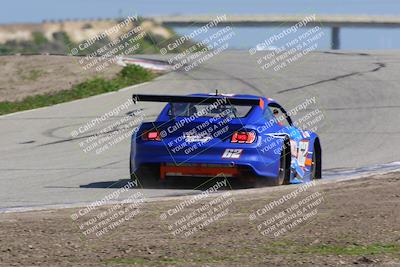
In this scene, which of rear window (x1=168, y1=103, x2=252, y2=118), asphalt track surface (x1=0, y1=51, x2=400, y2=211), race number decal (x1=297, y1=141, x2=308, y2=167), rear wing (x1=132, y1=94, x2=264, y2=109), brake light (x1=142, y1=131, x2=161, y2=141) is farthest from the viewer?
asphalt track surface (x1=0, y1=51, x2=400, y2=211)

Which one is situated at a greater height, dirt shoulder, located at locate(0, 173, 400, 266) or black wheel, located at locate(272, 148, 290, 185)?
dirt shoulder, located at locate(0, 173, 400, 266)

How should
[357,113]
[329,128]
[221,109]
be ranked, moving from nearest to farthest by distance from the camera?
[221,109]
[329,128]
[357,113]

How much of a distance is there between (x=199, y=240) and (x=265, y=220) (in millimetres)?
1089

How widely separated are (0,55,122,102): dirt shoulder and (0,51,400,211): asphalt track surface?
2.14 meters

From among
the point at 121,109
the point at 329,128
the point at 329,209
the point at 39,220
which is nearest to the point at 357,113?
the point at 329,128

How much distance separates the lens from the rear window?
11484 mm

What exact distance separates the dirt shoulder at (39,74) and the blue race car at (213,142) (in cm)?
1409

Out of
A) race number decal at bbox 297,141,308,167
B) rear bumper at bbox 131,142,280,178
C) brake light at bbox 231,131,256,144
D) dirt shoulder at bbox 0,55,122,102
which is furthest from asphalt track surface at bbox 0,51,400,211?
dirt shoulder at bbox 0,55,122,102

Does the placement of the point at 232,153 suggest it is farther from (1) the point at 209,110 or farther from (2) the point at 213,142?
(1) the point at 209,110

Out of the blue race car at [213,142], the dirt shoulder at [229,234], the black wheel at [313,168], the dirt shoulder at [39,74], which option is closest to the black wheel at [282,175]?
the blue race car at [213,142]

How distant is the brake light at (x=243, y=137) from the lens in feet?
36.6

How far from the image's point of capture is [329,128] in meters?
18.8

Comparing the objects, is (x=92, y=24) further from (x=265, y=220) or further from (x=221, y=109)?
(x=265, y=220)

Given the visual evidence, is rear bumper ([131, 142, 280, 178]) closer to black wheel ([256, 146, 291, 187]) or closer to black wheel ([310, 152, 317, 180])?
black wheel ([256, 146, 291, 187])
